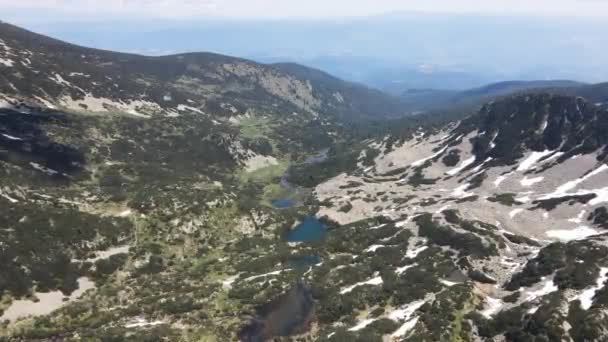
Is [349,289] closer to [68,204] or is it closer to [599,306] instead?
[599,306]

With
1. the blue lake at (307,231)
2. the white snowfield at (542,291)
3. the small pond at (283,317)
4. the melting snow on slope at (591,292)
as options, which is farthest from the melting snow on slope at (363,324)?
the blue lake at (307,231)

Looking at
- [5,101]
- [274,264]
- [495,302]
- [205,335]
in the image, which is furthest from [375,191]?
[5,101]

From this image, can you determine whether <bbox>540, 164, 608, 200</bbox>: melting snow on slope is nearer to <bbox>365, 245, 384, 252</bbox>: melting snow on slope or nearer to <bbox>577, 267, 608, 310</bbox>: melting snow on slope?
<bbox>365, 245, 384, 252</bbox>: melting snow on slope

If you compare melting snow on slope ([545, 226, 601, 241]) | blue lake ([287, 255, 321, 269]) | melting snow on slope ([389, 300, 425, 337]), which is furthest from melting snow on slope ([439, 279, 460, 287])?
melting snow on slope ([545, 226, 601, 241])

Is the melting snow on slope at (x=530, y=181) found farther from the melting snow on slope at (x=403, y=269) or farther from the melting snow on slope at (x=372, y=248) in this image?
the melting snow on slope at (x=403, y=269)

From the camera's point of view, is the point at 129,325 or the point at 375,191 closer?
the point at 129,325

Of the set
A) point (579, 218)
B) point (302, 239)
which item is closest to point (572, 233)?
point (579, 218)
